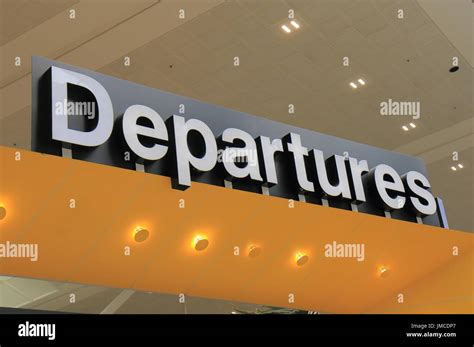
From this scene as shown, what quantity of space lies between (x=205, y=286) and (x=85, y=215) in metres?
1.34

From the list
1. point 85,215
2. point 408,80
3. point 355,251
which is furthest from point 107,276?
point 408,80

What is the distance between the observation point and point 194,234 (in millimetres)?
4316

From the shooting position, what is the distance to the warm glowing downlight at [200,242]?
4.35m

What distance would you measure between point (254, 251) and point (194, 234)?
0.59 meters

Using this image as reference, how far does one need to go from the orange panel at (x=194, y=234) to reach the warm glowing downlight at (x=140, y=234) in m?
0.03

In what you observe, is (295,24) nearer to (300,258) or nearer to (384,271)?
(384,271)

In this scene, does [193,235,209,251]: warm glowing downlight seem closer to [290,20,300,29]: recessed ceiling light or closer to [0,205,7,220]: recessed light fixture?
[0,205,7,220]: recessed light fixture

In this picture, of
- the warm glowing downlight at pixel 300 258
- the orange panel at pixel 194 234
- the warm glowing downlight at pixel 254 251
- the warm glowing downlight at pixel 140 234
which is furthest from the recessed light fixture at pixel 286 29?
the warm glowing downlight at pixel 140 234

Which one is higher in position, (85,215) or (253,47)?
(253,47)

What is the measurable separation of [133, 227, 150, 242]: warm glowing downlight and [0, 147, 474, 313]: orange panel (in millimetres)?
35
